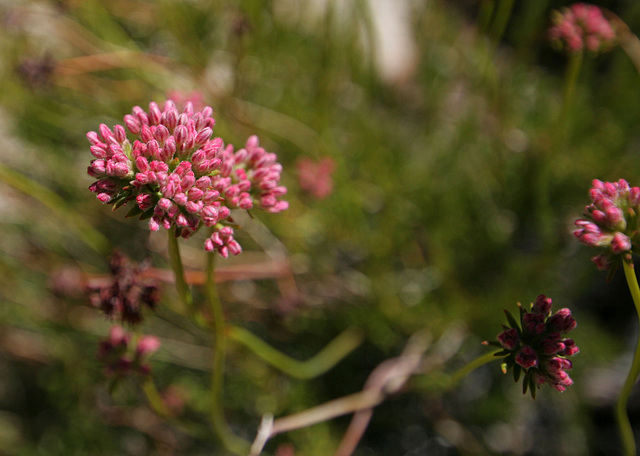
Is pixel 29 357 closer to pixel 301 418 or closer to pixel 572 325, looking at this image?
pixel 301 418

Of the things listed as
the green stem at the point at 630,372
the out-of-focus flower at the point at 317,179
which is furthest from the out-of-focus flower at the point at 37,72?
the green stem at the point at 630,372

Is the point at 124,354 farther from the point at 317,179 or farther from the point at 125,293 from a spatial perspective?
the point at 317,179

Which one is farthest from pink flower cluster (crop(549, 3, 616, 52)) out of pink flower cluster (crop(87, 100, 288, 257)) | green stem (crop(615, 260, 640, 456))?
pink flower cluster (crop(87, 100, 288, 257))

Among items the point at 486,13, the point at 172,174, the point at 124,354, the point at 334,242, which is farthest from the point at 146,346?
the point at 486,13

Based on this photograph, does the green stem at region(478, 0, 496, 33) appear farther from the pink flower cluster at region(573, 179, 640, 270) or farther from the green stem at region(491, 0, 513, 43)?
the pink flower cluster at region(573, 179, 640, 270)

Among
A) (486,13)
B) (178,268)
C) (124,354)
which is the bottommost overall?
(124,354)

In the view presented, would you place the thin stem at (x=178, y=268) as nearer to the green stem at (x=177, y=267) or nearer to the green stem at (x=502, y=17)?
the green stem at (x=177, y=267)
